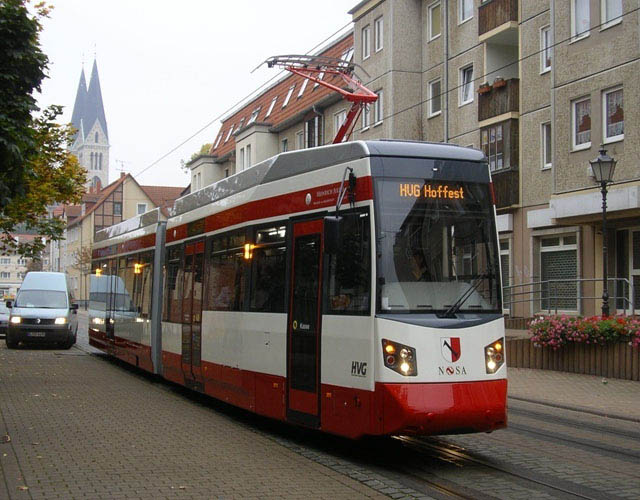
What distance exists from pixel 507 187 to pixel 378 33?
11.0m

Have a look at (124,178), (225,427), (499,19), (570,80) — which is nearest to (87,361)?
(225,427)

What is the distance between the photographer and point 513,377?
18.6 metres

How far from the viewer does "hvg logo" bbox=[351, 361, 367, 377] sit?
8664 mm

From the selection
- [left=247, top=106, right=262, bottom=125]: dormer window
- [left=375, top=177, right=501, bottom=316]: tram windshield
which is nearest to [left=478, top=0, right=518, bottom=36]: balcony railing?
[left=375, top=177, right=501, bottom=316]: tram windshield

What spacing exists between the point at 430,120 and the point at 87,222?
71442mm

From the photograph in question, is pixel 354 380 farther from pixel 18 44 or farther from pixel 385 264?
pixel 18 44

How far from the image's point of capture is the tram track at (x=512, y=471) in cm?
763

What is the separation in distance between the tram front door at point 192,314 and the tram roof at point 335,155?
1.65 meters

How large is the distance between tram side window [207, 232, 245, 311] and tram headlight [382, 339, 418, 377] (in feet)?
11.7

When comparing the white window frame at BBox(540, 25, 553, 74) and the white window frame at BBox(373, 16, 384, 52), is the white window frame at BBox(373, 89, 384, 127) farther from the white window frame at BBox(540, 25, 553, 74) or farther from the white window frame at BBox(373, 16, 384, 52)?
the white window frame at BBox(540, 25, 553, 74)

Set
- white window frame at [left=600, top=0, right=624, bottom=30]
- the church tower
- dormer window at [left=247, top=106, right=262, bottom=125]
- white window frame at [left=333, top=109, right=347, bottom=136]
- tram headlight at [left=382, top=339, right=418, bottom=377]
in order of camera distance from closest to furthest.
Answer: tram headlight at [left=382, top=339, right=418, bottom=377] < white window frame at [left=600, top=0, right=624, bottom=30] < white window frame at [left=333, top=109, right=347, bottom=136] < dormer window at [left=247, top=106, right=262, bottom=125] < the church tower

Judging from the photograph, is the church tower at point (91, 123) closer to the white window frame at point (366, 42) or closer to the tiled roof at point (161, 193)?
the tiled roof at point (161, 193)

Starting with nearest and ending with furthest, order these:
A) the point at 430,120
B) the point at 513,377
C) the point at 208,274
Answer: the point at 208,274, the point at 513,377, the point at 430,120

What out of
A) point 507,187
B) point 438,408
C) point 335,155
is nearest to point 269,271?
point 335,155
